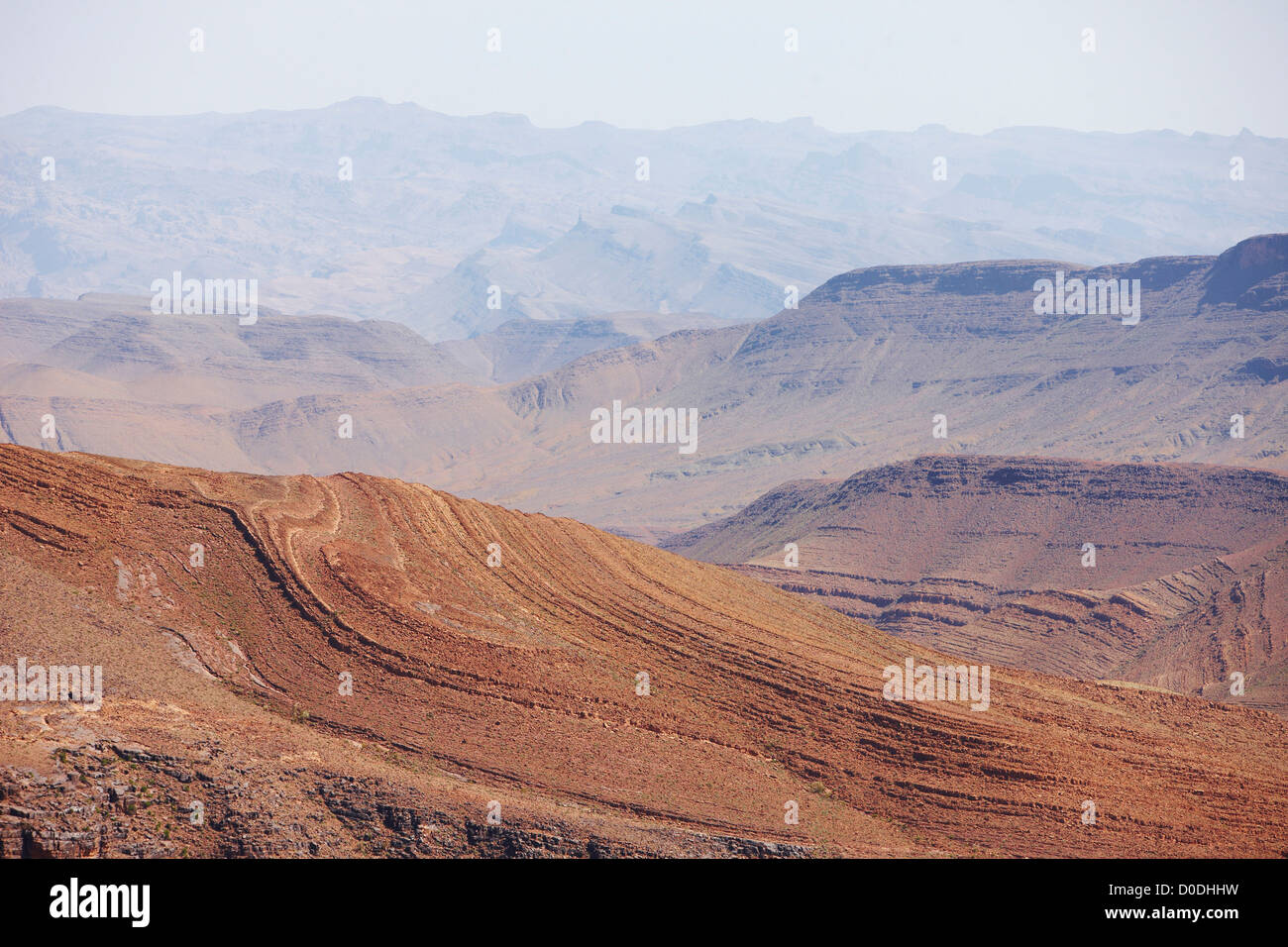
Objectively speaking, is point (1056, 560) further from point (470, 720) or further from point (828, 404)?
point (828, 404)

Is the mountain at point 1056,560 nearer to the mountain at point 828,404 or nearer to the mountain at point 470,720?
the mountain at point 470,720

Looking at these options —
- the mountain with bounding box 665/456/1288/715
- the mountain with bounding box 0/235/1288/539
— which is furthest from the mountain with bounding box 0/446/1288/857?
the mountain with bounding box 0/235/1288/539

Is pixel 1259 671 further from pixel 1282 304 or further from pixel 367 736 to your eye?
pixel 1282 304

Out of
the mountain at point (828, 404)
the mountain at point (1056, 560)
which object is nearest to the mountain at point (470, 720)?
the mountain at point (1056, 560)

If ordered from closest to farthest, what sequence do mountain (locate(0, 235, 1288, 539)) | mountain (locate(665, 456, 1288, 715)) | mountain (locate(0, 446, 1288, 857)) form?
1. mountain (locate(0, 446, 1288, 857))
2. mountain (locate(665, 456, 1288, 715))
3. mountain (locate(0, 235, 1288, 539))

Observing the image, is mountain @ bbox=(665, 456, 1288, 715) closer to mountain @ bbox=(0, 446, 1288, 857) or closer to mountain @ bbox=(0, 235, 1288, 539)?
mountain @ bbox=(0, 446, 1288, 857)
